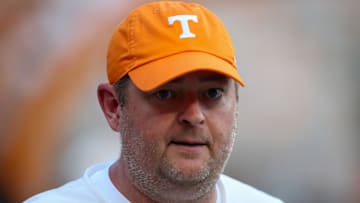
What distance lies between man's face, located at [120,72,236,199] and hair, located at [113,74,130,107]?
0.09 feet

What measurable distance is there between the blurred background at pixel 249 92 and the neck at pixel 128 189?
2.72 meters

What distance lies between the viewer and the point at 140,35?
7.36 feet

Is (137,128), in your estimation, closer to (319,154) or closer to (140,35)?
(140,35)

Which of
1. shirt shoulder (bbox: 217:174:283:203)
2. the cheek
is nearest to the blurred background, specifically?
shirt shoulder (bbox: 217:174:283:203)

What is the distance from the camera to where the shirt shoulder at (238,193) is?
2510 mm

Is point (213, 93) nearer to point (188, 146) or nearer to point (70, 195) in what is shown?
point (188, 146)

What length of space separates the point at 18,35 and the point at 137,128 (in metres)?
3.51

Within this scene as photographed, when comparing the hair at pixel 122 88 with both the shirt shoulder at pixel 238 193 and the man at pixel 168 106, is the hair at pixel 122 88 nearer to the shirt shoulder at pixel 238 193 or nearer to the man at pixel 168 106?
the man at pixel 168 106

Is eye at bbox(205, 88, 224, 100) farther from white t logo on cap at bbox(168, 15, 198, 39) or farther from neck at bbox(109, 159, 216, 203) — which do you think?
neck at bbox(109, 159, 216, 203)

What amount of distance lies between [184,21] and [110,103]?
35 cm

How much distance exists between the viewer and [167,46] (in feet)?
7.22

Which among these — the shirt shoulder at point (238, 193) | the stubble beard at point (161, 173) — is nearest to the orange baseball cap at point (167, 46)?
the stubble beard at point (161, 173)

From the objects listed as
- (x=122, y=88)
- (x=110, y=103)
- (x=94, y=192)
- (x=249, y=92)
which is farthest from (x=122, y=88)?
(x=249, y=92)

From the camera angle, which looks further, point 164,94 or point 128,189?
point 128,189
